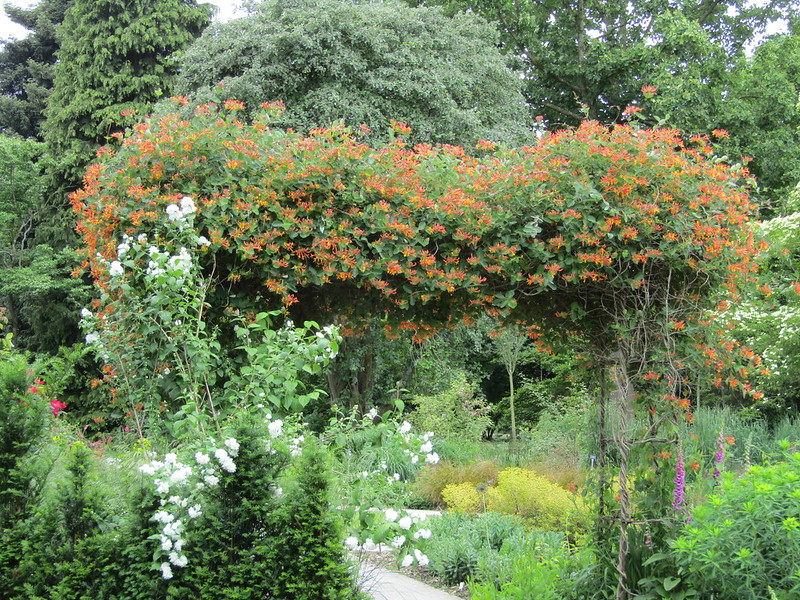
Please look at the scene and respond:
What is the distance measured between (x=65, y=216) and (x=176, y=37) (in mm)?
4532

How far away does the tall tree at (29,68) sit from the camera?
1880 centimetres

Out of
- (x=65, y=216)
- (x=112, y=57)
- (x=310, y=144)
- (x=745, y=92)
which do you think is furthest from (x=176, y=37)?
(x=310, y=144)

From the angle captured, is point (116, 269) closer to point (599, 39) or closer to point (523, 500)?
point (523, 500)

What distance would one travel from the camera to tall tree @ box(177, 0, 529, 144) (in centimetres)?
985

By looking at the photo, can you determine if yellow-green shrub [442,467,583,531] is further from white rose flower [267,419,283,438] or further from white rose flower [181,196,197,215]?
white rose flower [181,196,197,215]

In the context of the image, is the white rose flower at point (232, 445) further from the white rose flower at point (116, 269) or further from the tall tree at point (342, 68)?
the tall tree at point (342, 68)

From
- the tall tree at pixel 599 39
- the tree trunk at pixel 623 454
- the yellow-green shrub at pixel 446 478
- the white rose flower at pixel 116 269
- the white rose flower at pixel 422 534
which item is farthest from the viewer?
the tall tree at pixel 599 39

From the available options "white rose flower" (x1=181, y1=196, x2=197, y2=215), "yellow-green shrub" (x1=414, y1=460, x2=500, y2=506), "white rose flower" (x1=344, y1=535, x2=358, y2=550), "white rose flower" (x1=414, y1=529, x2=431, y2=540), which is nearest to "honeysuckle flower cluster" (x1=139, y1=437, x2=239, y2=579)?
"white rose flower" (x1=344, y1=535, x2=358, y2=550)

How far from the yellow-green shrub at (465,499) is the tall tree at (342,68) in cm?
554

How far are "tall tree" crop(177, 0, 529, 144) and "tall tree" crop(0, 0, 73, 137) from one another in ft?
33.5

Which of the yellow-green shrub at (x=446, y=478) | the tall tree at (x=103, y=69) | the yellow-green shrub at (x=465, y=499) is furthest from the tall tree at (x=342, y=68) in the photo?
the yellow-green shrub at (x=465, y=499)

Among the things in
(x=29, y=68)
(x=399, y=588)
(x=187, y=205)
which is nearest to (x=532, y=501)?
(x=399, y=588)

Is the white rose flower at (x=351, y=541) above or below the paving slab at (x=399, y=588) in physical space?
above

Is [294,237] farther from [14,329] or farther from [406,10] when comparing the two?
[14,329]
